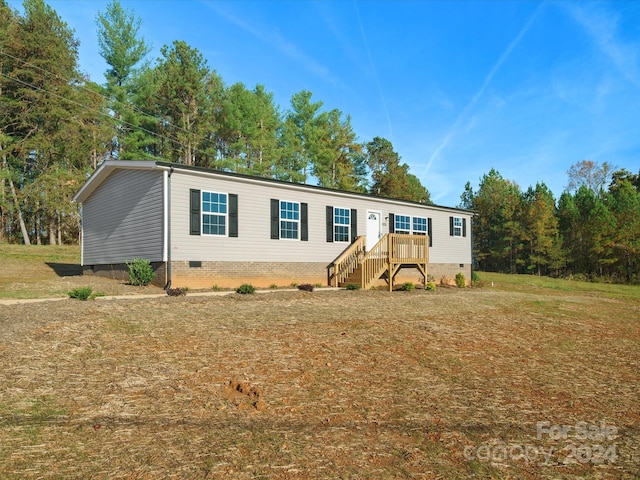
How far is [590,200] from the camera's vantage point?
4056cm

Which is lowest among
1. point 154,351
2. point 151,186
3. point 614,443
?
point 614,443

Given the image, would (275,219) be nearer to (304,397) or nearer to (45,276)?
(45,276)

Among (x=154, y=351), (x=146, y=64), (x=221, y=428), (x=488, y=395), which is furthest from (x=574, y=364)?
(x=146, y=64)

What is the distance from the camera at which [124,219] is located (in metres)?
16.8

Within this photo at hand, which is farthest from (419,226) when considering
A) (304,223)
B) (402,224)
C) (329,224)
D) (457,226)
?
(304,223)

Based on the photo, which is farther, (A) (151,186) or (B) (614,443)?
(A) (151,186)

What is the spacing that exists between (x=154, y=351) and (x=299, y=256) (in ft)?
36.7

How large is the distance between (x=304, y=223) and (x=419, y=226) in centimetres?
751

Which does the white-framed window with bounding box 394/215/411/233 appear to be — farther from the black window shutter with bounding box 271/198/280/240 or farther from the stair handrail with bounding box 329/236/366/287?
the black window shutter with bounding box 271/198/280/240

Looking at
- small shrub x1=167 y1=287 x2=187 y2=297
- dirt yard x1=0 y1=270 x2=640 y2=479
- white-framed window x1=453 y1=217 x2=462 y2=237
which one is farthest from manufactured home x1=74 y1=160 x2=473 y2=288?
dirt yard x1=0 y1=270 x2=640 y2=479

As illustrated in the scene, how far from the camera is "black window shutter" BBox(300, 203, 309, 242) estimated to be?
17750 mm

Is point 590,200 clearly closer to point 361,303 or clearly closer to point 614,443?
point 361,303

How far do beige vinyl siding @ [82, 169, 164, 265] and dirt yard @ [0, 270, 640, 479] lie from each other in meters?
5.59

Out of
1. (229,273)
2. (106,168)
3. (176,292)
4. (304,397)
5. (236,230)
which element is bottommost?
(304,397)
